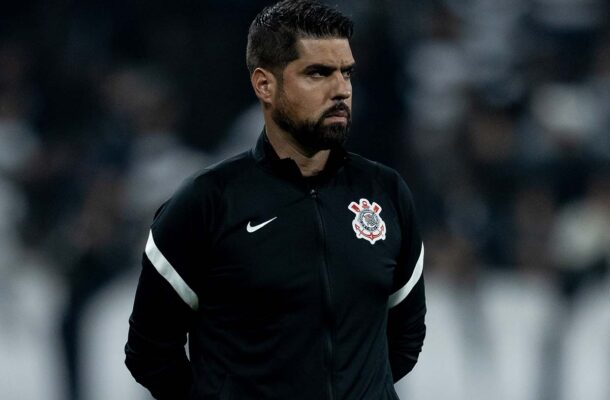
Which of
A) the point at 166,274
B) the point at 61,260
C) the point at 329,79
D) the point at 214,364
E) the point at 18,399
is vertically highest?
the point at 329,79

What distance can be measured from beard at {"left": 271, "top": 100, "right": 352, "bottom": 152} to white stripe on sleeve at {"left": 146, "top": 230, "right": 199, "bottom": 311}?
0.38 metres

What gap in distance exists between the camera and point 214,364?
240cm

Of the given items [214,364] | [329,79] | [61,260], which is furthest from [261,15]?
[61,260]

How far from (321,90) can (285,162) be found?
183 mm

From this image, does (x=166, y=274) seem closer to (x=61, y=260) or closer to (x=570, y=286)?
(x=61, y=260)

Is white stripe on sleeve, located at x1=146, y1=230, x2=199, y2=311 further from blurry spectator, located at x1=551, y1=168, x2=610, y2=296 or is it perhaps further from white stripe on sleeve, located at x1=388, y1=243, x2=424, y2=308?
blurry spectator, located at x1=551, y1=168, x2=610, y2=296

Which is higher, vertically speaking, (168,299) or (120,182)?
(168,299)

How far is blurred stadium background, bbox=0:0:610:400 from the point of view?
211 inches

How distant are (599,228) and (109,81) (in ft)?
8.90

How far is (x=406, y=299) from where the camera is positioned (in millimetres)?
2689

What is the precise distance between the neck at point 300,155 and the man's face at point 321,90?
0.06 m

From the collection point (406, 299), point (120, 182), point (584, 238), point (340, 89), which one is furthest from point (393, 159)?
point (340, 89)

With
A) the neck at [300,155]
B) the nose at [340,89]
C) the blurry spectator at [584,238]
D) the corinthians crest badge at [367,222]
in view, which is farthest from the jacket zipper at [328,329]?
the blurry spectator at [584,238]

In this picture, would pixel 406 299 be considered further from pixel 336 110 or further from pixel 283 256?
pixel 336 110
